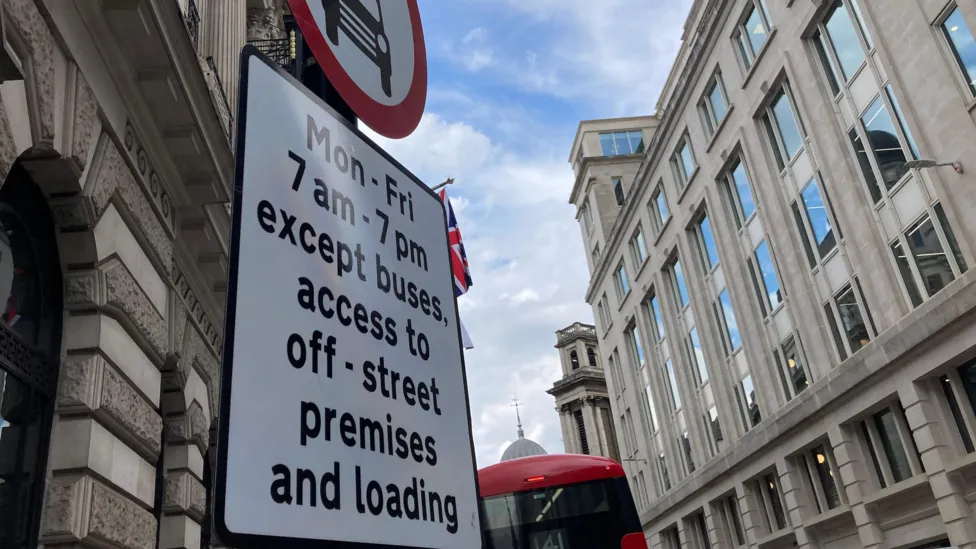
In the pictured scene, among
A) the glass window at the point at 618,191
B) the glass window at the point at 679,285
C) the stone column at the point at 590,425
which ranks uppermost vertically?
the glass window at the point at 618,191

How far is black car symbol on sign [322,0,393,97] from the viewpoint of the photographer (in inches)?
95.6

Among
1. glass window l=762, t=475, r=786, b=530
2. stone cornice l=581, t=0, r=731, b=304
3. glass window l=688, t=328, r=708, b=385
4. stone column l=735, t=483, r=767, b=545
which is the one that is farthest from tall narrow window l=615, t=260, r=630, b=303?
glass window l=762, t=475, r=786, b=530

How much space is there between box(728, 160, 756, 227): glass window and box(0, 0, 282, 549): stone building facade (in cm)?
2062

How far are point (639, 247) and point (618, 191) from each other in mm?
6691

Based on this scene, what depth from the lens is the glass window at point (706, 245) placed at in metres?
28.1

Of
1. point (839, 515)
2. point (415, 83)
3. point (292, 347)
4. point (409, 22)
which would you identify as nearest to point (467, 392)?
point (292, 347)

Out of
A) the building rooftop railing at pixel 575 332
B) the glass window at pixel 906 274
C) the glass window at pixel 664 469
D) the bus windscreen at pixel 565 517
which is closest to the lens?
the bus windscreen at pixel 565 517

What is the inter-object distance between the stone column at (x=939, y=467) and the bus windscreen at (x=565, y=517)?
7566 mm

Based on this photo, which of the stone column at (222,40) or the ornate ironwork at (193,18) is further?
the stone column at (222,40)

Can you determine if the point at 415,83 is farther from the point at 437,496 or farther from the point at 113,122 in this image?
the point at 113,122

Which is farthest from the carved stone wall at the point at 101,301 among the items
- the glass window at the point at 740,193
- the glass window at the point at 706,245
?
the glass window at the point at 706,245

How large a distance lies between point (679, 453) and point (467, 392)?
31977 mm

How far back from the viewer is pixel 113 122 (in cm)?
598

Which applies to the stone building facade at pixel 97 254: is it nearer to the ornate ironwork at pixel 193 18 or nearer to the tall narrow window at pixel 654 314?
the ornate ironwork at pixel 193 18
